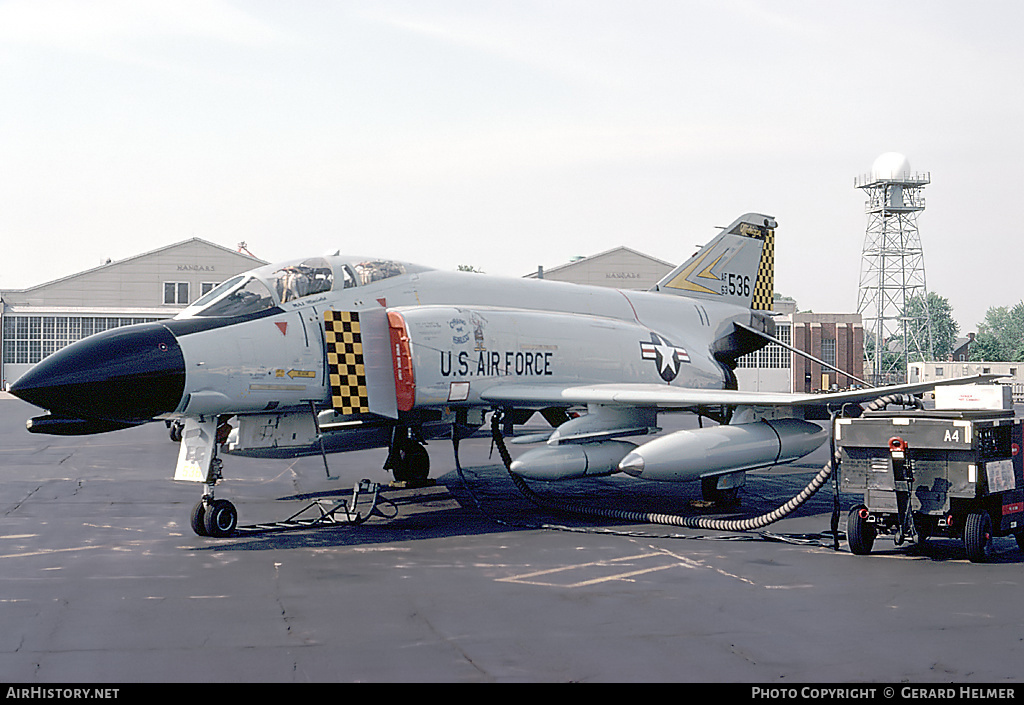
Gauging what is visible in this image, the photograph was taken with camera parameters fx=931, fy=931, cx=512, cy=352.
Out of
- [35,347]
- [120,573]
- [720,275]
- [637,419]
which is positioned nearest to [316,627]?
[120,573]

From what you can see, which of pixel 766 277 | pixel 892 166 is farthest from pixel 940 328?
pixel 766 277

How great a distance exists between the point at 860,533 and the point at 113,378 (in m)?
7.92

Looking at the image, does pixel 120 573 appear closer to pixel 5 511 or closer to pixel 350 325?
pixel 350 325

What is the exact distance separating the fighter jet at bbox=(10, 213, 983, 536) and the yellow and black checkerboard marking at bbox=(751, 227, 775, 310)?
4475 millimetres

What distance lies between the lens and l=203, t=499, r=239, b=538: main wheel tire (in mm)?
10570

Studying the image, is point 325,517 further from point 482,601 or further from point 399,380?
point 482,601

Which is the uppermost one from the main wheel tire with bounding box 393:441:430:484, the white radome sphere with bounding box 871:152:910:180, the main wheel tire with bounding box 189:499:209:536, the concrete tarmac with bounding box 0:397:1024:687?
the white radome sphere with bounding box 871:152:910:180

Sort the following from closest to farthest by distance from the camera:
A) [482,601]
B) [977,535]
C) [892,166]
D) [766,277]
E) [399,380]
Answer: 1. [482,601]
2. [977,535]
3. [399,380]
4. [766,277]
5. [892,166]

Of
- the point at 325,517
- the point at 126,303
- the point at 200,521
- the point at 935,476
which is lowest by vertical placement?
the point at 325,517

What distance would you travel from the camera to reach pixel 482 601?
768 centimetres

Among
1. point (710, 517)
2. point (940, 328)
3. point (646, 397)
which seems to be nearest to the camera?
point (646, 397)

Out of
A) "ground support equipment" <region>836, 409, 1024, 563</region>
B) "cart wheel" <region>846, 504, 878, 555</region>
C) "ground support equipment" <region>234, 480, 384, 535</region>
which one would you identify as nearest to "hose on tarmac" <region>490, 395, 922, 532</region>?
"ground support equipment" <region>836, 409, 1024, 563</region>

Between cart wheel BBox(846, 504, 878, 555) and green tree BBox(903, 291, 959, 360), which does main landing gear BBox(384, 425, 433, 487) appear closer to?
cart wheel BBox(846, 504, 878, 555)

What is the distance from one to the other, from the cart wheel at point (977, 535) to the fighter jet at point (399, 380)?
1.97 metres
